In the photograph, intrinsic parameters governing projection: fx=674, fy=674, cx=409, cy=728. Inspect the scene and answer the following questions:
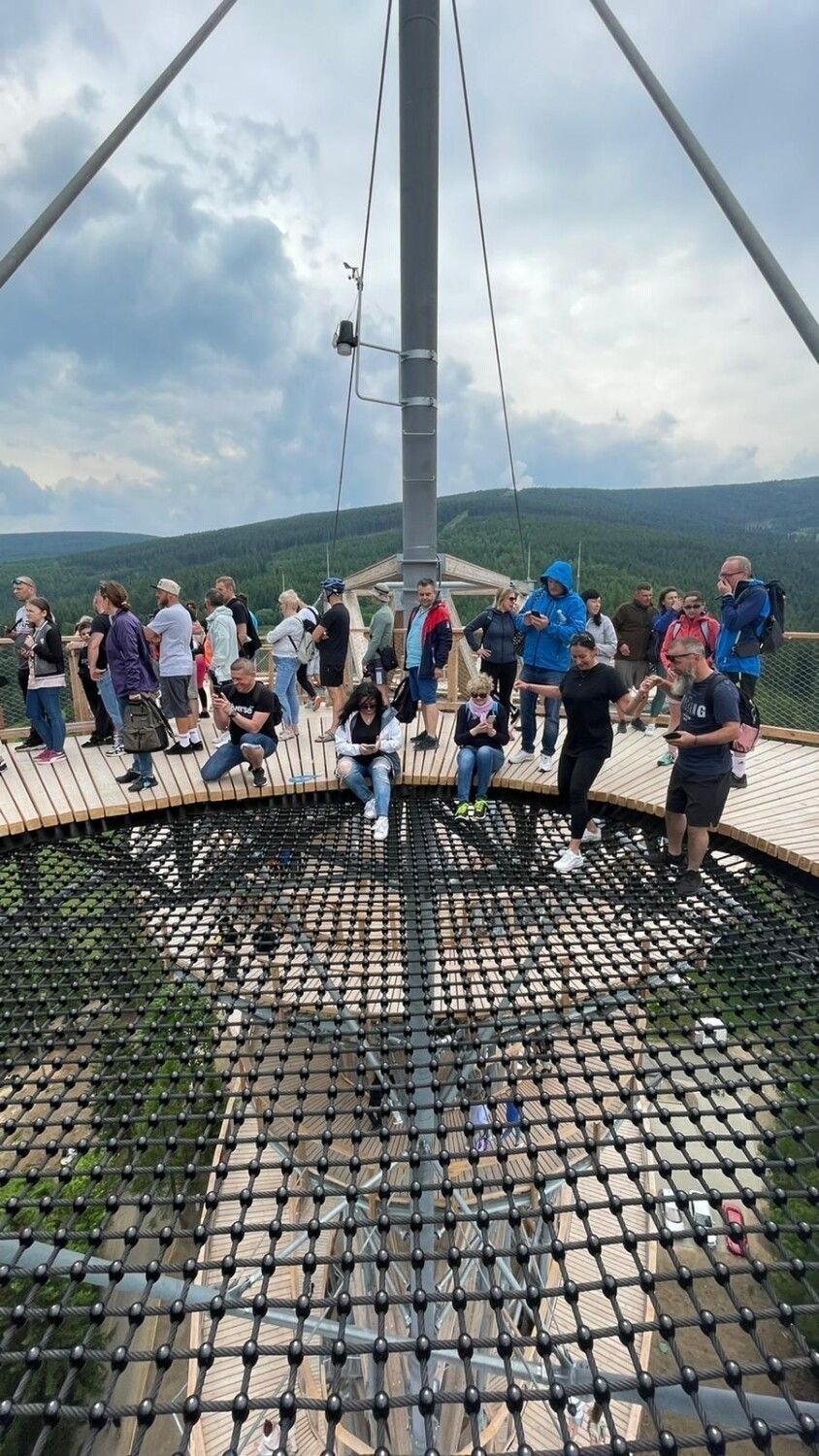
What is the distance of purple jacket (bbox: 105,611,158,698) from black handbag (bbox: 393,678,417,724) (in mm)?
1729

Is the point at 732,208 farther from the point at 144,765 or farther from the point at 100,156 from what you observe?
the point at 144,765

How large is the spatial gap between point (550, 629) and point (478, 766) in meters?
1.03

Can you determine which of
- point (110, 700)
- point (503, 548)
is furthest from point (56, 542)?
point (110, 700)

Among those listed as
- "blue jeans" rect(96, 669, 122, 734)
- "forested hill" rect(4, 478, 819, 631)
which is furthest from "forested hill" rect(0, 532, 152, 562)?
"blue jeans" rect(96, 669, 122, 734)

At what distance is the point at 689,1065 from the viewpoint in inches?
82.7

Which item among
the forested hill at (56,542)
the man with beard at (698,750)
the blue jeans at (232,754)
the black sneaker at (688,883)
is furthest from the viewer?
the forested hill at (56,542)

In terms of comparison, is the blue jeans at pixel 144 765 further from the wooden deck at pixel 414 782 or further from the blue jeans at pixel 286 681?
the blue jeans at pixel 286 681

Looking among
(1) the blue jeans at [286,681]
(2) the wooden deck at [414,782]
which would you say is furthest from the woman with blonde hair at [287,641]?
(2) the wooden deck at [414,782]

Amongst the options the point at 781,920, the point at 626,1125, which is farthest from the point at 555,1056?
the point at 626,1125

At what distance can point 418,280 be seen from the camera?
510 cm

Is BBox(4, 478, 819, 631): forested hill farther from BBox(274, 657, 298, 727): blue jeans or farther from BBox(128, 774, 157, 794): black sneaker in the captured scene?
BBox(128, 774, 157, 794): black sneaker

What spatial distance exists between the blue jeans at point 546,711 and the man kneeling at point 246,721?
1776mm

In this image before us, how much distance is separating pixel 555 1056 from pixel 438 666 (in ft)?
10.5

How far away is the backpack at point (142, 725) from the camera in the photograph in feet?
14.1
